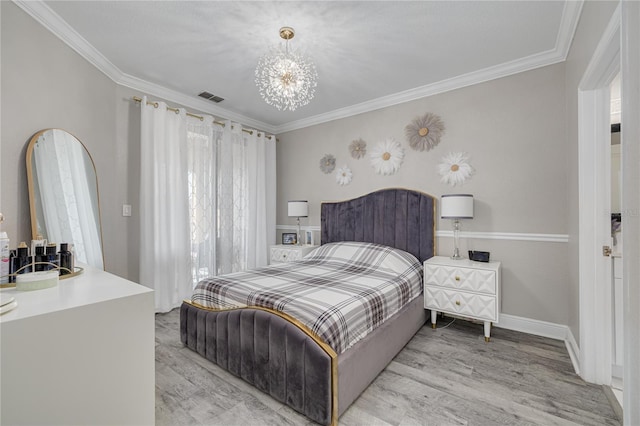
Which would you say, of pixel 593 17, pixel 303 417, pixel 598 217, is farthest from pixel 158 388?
pixel 593 17

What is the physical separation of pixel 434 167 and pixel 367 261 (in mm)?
1323

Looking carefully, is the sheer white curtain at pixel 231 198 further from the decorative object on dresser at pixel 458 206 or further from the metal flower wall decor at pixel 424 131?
the decorative object on dresser at pixel 458 206

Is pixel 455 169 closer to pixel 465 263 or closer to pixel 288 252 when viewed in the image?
pixel 465 263

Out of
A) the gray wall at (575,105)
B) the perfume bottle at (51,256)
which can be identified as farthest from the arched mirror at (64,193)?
the gray wall at (575,105)

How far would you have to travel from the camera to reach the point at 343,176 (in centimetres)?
404

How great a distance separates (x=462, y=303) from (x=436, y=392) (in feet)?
3.26

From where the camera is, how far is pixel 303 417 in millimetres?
1643

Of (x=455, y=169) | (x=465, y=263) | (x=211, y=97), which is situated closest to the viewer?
(x=465, y=263)

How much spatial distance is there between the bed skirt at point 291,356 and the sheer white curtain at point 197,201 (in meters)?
1.24

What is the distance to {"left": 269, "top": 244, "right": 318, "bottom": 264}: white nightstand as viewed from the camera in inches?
157

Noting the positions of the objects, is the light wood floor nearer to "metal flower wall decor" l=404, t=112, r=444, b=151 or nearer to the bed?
the bed

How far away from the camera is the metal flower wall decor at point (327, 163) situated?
4.16m

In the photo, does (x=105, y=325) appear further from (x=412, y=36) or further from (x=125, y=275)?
(x=412, y=36)

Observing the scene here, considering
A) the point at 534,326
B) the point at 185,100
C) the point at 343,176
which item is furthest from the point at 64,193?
the point at 534,326
